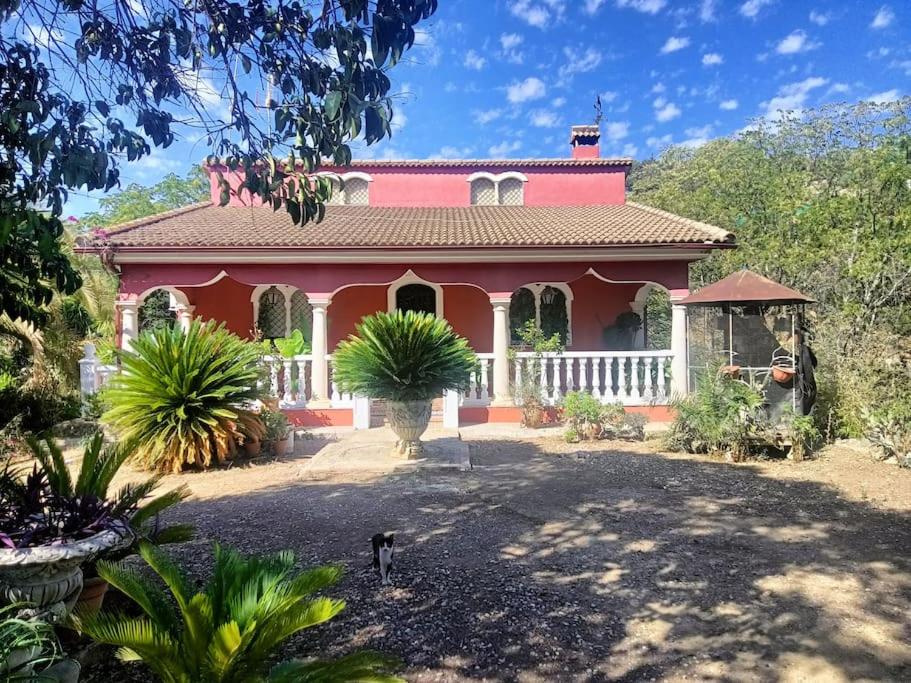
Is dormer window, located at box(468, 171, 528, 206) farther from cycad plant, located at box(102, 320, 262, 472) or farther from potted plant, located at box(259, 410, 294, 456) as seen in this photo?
cycad plant, located at box(102, 320, 262, 472)

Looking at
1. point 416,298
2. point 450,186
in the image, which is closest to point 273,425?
point 416,298

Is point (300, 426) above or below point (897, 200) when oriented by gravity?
below

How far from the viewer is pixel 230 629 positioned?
5.99 feet

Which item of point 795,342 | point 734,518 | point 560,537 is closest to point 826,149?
point 795,342

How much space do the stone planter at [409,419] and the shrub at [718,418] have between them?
359 centimetres

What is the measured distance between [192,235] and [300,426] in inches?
173

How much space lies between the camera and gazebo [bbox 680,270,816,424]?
24.7 feet

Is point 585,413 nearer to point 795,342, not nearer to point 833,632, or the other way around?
point 795,342

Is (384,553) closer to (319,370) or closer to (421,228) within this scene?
(319,370)

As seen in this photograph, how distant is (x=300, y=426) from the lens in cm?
958

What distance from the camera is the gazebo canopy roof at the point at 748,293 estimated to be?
7.41 metres

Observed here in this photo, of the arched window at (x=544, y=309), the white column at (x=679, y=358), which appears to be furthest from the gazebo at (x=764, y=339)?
the arched window at (x=544, y=309)

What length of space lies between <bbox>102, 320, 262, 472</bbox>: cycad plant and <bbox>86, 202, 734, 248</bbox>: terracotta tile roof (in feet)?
7.85

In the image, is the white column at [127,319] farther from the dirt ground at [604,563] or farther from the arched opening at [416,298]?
the arched opening at [416,298]
